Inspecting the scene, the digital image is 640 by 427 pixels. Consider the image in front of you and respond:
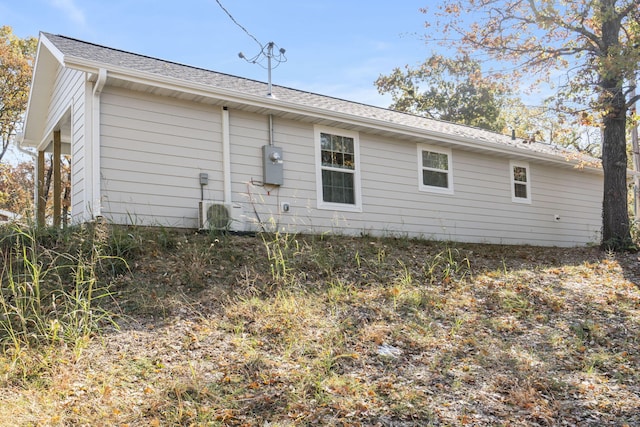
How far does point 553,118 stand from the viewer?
12.3 meters

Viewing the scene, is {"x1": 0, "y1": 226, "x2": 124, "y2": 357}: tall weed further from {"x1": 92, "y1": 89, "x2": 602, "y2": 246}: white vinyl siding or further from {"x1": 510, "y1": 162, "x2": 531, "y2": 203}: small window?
{"x1": 510, "y1": 162, "x2": 531, "y2": 203}: small window

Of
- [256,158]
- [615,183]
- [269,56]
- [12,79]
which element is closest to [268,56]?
[269,56]

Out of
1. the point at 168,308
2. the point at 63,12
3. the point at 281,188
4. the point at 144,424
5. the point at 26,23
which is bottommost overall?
the point at 144,424

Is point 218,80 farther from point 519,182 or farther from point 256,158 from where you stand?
point 519,182

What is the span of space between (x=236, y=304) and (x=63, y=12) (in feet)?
32.4

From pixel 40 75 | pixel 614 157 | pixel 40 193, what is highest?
pixel 40 75

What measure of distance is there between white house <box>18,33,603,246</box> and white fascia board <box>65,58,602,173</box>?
0.07ft

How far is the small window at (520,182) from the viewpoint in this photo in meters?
12.8

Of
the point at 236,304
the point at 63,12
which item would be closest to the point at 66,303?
the point at 236,304

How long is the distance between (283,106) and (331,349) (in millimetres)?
5266

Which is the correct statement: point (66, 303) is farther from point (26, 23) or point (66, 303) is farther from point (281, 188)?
point (26, 23)

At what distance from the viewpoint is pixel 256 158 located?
917 cm

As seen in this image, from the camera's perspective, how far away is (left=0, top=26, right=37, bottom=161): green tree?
1746 centimetres

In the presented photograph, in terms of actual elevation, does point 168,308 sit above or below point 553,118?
below
